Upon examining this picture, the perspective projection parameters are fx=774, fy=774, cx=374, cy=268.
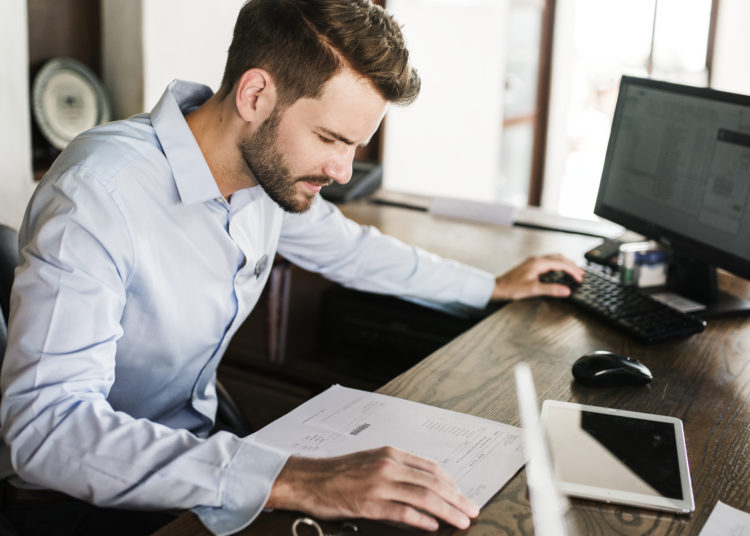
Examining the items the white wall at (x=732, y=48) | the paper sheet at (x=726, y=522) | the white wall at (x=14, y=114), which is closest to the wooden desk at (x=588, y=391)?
the paper sheet at (x=726, y=522)

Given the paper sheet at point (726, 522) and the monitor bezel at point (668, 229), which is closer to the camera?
the paper sheet at point (726, 522)

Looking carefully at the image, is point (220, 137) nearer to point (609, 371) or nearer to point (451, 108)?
point (609, 371)

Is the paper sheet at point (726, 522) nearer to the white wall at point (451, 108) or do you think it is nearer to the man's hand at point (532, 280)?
the man's hand at point (532, 280)

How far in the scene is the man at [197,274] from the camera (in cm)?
87

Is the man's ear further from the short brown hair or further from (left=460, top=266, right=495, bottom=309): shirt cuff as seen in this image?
(left=460, top=266, right=495, bottom=309): shirt cuff

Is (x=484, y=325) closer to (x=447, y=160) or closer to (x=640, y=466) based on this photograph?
(x=640, y=466)

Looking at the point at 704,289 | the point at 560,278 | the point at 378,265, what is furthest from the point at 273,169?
the point at 704,289

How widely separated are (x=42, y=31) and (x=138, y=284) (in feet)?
5.03

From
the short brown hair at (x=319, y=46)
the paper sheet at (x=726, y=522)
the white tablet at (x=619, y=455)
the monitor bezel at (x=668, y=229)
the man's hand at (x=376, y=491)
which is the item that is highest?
the short brown hair at (x=319, y=46)

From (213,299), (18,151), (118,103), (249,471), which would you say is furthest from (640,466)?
(118,103)

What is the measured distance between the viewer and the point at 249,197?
1336 mm

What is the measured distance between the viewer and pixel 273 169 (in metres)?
1.26

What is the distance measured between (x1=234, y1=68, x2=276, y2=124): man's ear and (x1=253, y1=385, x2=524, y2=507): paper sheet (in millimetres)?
455

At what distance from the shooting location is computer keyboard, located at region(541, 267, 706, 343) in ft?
4.67
